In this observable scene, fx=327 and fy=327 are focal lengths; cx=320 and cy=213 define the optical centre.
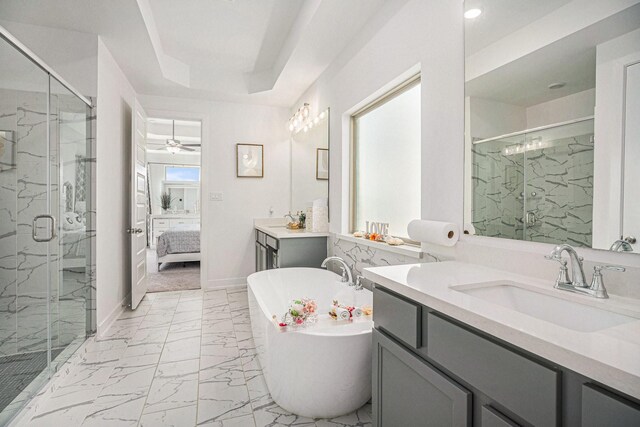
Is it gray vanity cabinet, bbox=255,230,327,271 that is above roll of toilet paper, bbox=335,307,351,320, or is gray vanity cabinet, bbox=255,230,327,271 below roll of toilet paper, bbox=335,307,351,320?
above

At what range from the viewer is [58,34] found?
2512mm

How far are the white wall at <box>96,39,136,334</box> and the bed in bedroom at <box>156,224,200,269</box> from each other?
168cm

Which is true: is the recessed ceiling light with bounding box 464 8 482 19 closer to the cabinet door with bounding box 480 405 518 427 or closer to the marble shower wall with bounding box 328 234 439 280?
the marble shower wall with bounding box 328 234 439 280

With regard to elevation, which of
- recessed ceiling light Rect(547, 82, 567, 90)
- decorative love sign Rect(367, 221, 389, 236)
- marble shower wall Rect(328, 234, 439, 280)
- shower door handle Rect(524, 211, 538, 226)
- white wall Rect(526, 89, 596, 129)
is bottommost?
marble shower wall Rect(328, 234, 439, 280)

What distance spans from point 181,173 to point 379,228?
24.2 feet

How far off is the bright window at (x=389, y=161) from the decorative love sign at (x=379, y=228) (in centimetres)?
6

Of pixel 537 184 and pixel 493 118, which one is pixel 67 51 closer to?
pixel 493 118

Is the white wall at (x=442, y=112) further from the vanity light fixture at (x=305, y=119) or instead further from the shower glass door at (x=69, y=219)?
the shower glass door at (x=69, y=219)

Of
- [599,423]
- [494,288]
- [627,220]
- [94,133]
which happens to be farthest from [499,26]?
[94,133]

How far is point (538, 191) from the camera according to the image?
47.3 inches

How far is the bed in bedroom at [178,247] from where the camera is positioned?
530 centimetres

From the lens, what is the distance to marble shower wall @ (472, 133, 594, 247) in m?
1.05

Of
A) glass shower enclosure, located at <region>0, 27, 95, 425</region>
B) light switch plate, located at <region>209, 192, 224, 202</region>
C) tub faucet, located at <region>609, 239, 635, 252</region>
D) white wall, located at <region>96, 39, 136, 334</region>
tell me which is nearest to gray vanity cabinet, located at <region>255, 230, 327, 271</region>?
light switch plate, located at <region>209, 192, 224, 202</region>

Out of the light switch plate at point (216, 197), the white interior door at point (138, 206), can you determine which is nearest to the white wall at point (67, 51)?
the white interior door at point (138, 206)
